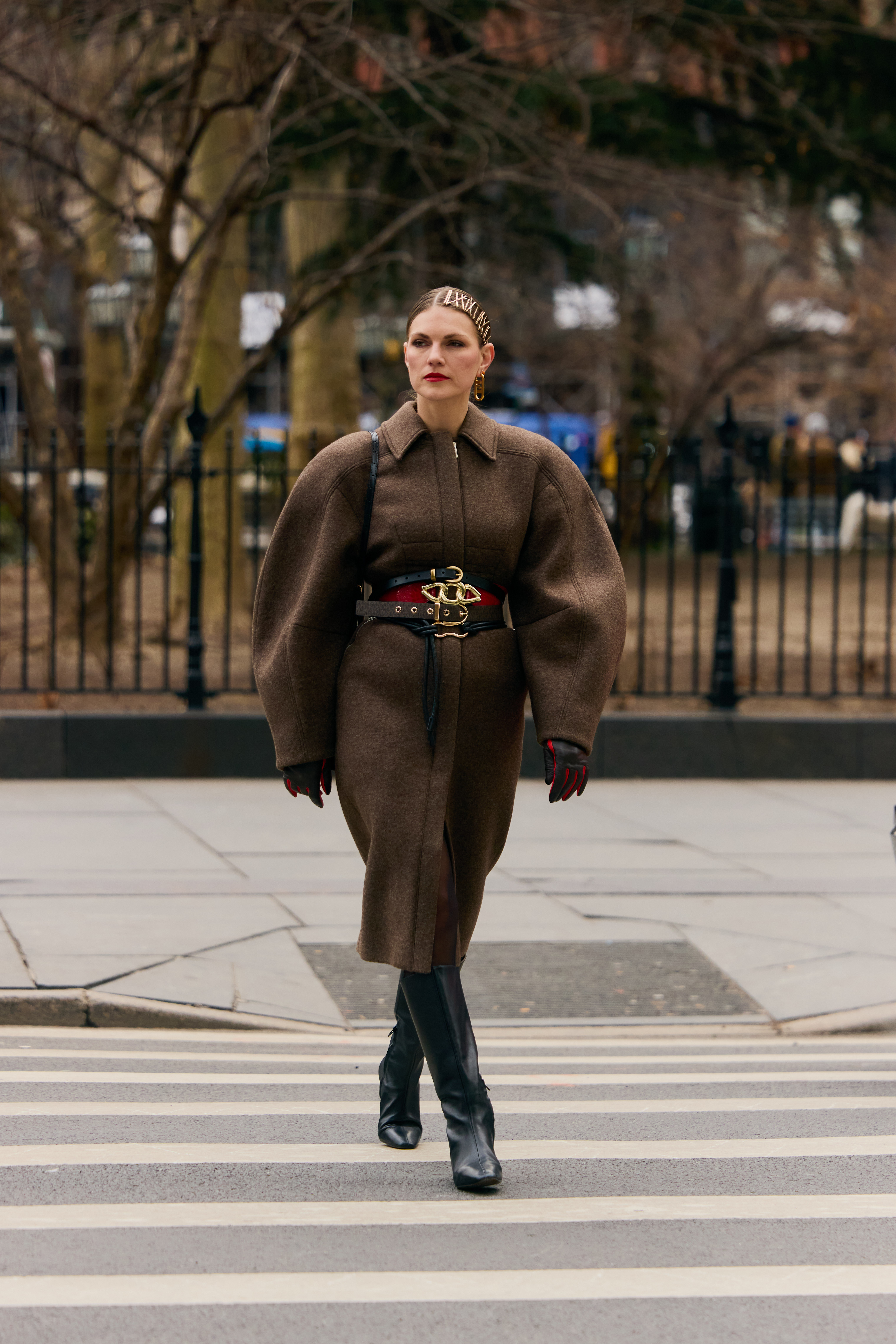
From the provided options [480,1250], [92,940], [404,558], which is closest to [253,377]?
[92,940]

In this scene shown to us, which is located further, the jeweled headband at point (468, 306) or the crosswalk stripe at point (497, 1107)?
the crosswalk stripe at point (497, 1107)

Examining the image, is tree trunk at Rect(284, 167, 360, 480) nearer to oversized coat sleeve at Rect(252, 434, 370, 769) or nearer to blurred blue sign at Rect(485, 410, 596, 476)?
blurred blue sign at Rect(485, 410, 596, 476)

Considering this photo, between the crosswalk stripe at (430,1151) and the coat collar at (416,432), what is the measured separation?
1650 millimetres

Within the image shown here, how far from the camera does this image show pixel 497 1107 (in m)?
4.80

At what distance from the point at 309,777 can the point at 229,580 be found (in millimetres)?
6367

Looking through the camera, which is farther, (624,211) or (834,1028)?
(624,211)

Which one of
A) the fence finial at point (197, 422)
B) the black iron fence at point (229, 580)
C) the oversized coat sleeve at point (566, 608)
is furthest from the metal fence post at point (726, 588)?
the oversized coat sleeve at point (566, 608)

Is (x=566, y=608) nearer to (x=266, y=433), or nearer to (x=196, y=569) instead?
(x=196, y=569)

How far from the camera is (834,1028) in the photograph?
5855 millimetres

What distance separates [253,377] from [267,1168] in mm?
8928

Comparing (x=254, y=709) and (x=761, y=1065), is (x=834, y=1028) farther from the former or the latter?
(x=254, y=709)

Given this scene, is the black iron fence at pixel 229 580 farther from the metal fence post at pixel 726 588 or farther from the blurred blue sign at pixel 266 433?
the blurred blue sign at pixel 266 433

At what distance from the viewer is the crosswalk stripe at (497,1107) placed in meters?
4.62

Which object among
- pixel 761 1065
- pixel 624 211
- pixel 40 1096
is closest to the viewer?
pixel 40 1096
